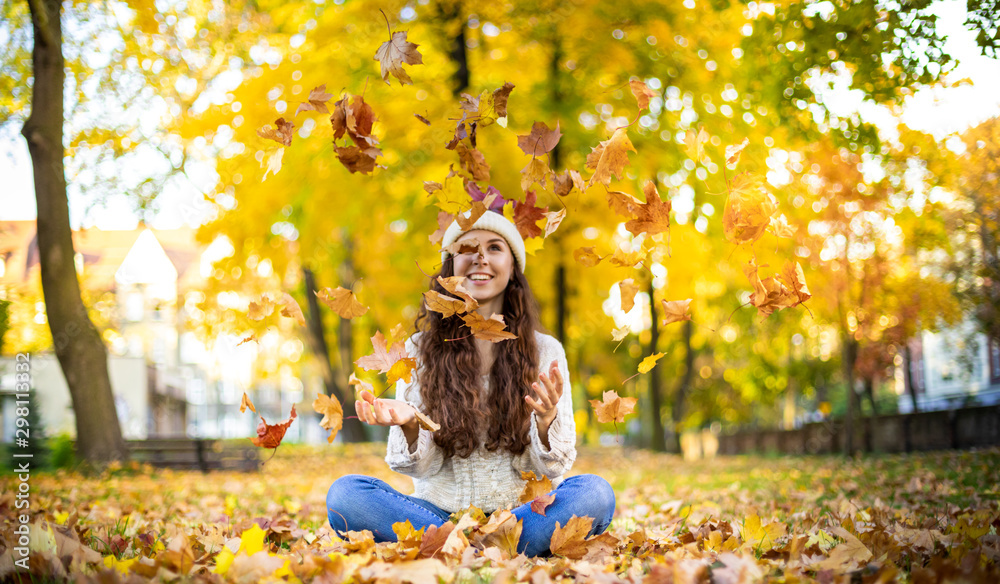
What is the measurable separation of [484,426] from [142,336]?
2817 centimetres

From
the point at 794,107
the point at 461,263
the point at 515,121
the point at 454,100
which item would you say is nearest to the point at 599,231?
the point at 515,121

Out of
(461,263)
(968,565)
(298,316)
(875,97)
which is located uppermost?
(875,97)

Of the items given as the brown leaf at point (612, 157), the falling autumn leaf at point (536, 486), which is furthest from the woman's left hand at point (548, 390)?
the brown leaf at point (612, 157)

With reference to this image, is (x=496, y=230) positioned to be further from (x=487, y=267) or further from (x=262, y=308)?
(x=262, y=308)

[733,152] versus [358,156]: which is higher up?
[358,156]

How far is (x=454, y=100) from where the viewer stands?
770 cm

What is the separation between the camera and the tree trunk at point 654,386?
559 inches

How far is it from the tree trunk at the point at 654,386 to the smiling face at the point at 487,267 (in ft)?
31.4

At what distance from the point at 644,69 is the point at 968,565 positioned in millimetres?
6843

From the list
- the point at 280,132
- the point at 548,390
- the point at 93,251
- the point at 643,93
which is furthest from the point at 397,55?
the point at 93,251

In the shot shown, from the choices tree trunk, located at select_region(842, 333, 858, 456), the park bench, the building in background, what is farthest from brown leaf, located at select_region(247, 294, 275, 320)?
tree trunk, located at select_region(842, 333, 858, 456)

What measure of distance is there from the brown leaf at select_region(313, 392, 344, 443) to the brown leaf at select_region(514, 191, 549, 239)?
1.11 meters

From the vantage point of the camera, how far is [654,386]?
15.2 metres

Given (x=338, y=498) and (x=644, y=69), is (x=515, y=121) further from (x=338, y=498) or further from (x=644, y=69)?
(x=338, y=498)
